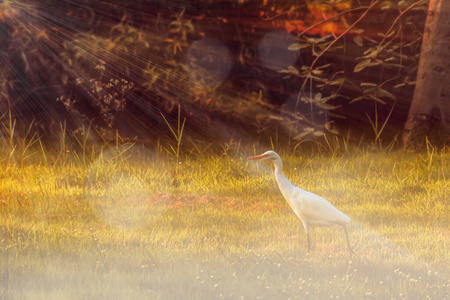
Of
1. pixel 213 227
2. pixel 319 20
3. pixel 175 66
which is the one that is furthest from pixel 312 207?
pixel 319 20

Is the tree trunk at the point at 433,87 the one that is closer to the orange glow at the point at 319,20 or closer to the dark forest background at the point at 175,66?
the dark forest background at the point at 175,66

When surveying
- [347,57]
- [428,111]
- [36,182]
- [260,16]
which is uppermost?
[260,16]

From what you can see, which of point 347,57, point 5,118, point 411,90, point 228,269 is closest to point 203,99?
point 347,57

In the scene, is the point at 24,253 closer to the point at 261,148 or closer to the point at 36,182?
the point at 36,182

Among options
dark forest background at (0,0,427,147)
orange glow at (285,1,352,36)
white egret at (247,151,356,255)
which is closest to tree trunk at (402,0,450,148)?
dark forest background at (0,0,427,147)

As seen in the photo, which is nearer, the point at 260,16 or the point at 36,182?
the point at 36,182

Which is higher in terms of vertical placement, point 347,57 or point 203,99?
point 347,57

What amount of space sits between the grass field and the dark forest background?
0.53 metres

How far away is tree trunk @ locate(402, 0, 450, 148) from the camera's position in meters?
6.48

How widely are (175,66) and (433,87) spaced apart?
10.00 ft

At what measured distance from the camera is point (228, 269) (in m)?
3.37

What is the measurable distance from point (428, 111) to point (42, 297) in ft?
16.7

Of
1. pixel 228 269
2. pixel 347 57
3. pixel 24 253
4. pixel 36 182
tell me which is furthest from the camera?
pixel 347 57

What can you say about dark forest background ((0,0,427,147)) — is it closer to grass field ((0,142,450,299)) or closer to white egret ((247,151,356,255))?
grass field ((0,142,450,299))
